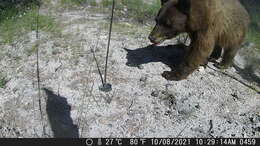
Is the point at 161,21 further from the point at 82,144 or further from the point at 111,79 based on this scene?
the point at 82,144

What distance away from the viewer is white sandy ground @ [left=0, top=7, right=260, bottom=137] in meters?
5.50

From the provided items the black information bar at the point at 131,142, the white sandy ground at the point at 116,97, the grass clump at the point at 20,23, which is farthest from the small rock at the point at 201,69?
the grass clump at the point at 20,23

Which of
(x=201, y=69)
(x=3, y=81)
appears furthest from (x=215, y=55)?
(x=3, y=81)

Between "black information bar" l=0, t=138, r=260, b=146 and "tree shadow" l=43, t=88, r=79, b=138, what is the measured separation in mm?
212

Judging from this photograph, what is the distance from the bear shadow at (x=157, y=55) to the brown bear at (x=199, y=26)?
1.50 feet

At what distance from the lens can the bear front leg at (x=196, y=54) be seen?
5906mm

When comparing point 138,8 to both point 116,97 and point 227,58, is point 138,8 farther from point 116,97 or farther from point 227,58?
point 116,97

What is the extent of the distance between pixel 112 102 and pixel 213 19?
1834 millimetres

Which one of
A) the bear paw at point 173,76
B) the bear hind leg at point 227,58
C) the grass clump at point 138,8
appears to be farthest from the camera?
the grass clump at point 138,8

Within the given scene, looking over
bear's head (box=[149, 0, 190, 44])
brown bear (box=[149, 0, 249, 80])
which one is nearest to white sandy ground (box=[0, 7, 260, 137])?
brown bear (box=[149, 0, 249, 80])

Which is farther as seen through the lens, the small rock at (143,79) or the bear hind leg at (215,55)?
the bear hind leg at (215,55)

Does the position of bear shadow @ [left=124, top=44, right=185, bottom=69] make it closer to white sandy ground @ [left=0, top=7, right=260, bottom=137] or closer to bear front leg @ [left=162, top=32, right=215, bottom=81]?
white sandy ground @ [left=0, top=7, right=260, bottom=137]

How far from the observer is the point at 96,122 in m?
5.52

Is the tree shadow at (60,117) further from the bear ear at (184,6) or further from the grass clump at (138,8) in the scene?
the grass clump at (138,8)
